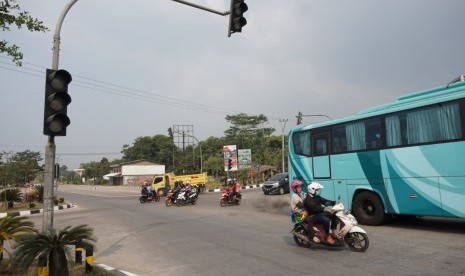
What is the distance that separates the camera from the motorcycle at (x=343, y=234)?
27.4 feet

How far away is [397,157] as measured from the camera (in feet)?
37.3

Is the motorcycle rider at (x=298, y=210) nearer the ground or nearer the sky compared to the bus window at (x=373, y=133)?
nearer the ground

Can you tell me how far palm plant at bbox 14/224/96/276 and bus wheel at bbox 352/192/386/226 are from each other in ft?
28.0

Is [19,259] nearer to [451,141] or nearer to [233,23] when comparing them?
[233,23]

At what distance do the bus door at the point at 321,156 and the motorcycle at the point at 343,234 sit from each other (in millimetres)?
4835

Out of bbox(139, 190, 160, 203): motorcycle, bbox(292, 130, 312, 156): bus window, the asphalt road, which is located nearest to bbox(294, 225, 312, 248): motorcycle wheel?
the asphalt road

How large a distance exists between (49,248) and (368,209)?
922cm

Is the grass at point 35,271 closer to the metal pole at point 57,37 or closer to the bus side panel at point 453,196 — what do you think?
the metal pole at point 57,37

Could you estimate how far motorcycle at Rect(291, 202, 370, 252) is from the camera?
8352 mm

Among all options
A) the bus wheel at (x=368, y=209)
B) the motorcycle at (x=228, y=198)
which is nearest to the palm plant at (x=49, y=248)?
the bus wheel at (x=368, y=209)

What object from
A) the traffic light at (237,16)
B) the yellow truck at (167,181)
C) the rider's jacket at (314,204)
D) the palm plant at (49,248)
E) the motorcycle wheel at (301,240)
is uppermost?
the traffic light at (237,16)

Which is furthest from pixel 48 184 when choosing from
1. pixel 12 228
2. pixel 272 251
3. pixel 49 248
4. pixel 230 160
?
pixel 230 160

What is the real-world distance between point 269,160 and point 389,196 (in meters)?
54.0

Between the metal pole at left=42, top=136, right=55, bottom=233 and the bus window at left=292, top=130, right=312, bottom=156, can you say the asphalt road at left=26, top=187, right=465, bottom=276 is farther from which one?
the bus window at left=292, top=130, right=312, bottom=156
